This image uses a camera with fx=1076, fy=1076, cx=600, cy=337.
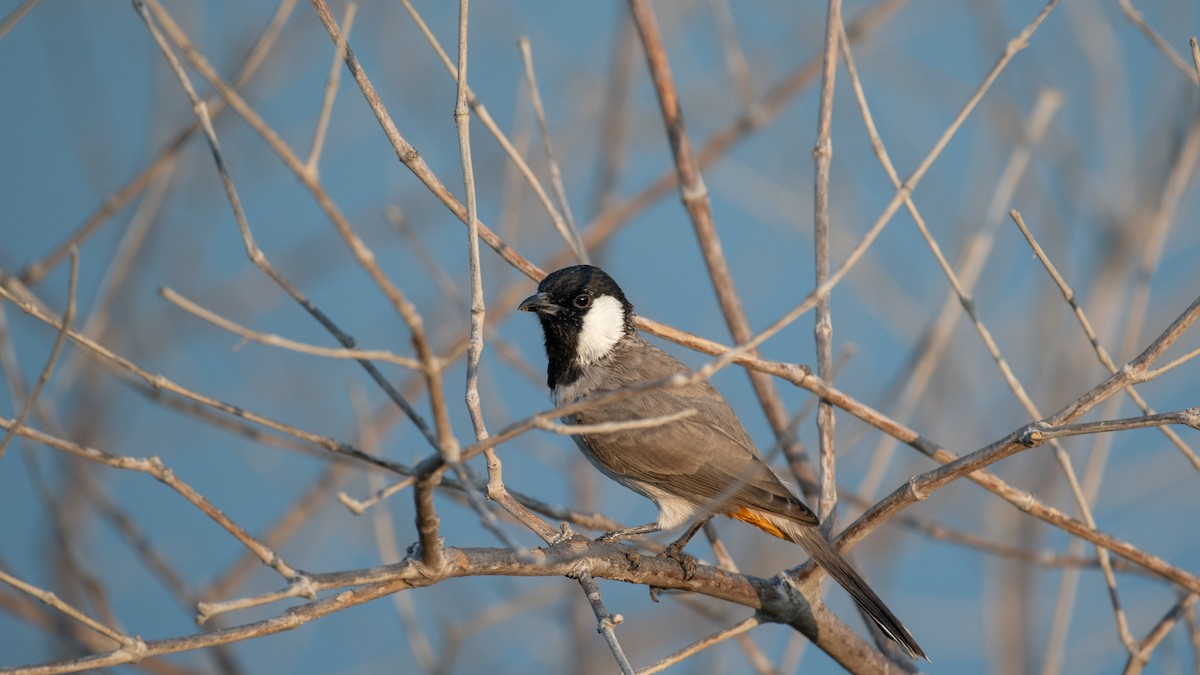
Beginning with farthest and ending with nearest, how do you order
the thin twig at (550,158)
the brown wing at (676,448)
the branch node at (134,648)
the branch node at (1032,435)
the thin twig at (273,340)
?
the brown wing at (676,448) < the thin twig at (550,158) < the branch node at (1032,435) < the branch node at (134,648) < the thin twig at (273,340)

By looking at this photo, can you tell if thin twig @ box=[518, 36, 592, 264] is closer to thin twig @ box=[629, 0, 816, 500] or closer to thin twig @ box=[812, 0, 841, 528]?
thin twig @ box=[629, 0, 816, 500]

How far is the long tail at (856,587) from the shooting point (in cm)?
292

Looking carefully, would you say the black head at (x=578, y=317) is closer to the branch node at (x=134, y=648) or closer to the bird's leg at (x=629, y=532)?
the bird's leg at (x=629, y=532)

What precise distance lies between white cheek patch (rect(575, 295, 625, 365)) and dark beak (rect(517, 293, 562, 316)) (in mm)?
184

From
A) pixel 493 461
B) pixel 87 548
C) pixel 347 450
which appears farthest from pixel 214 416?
pixel 87 548

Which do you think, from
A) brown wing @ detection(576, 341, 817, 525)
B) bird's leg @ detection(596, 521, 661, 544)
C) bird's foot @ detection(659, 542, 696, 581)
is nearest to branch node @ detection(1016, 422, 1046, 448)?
bird's foot @ detection(659, 542, 696, 581)

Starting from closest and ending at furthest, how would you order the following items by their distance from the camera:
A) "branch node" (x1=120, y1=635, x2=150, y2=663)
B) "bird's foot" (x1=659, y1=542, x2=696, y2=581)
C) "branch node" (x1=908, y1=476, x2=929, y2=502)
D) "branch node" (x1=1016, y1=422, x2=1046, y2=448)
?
"branch node" (x1=120, y1=635, x2=150, y2=663) < "branch node" (x1=1016, y1=422, x2=1046, y2=448) < "branch node" (x1=908, y1=476, x2=929, y2=502) < "bird's foot" (x1=659, y1=542, x2=696, y2=581)

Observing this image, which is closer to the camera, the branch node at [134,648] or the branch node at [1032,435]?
the branch node at [134,648]

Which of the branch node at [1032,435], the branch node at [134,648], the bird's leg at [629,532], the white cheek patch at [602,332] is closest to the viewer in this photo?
the branch node at [134,648]

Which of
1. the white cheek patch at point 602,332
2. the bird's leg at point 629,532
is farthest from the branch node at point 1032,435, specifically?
the white cheek patch at point 602,332

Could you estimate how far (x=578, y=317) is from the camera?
4035mm

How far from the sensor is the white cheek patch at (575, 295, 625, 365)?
4074 millimetres

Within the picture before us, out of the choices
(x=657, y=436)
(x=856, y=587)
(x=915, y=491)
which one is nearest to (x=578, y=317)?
(x=657, y=436)

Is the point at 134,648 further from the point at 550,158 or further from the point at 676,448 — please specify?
the point at 676,448
